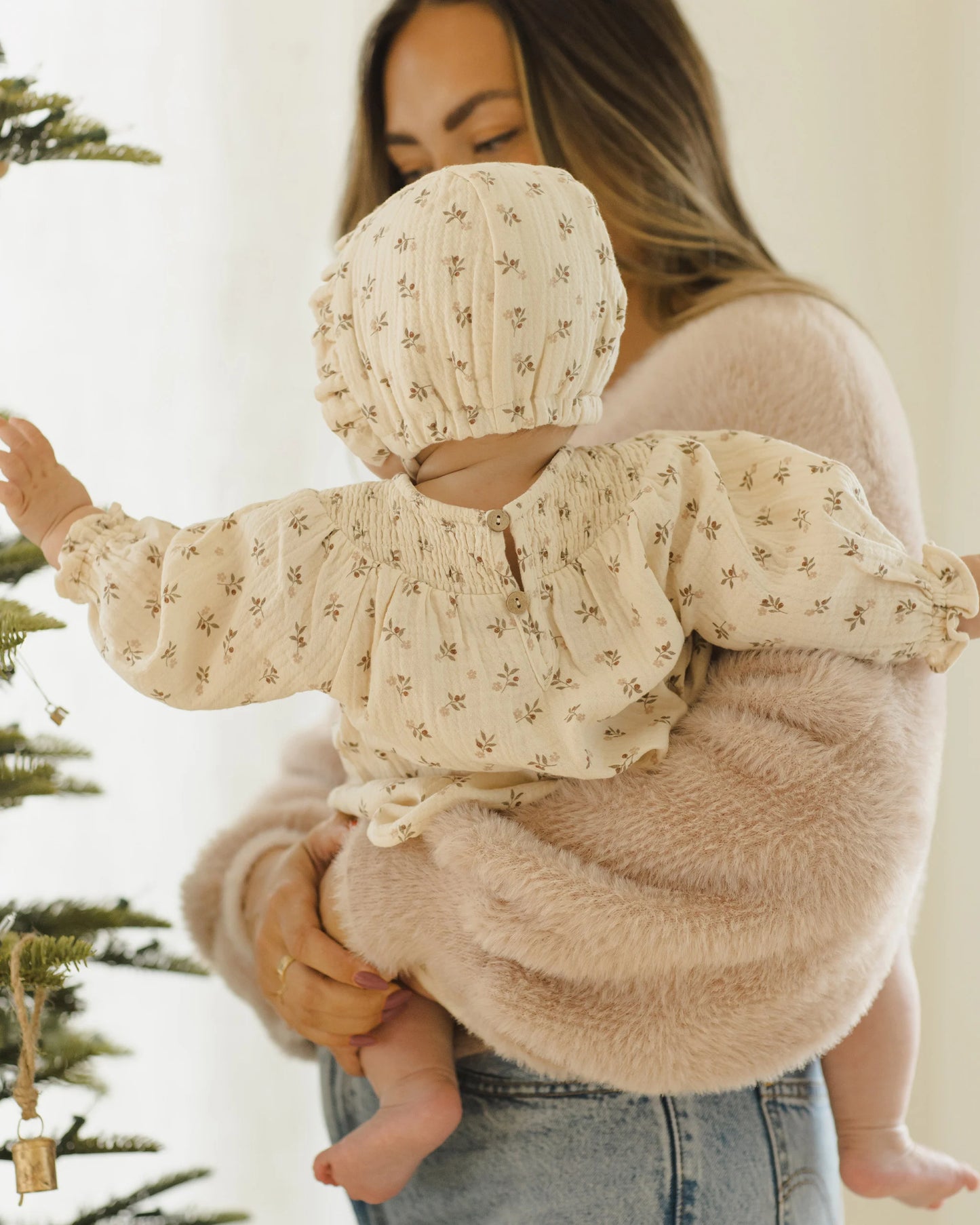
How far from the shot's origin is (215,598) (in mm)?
712

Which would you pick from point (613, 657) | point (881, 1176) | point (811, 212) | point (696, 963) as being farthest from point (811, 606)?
point (811, 212)

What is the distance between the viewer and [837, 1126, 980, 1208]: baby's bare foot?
0.89 m

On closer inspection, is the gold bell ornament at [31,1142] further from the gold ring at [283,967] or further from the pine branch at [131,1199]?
the gold ring at [283,967]

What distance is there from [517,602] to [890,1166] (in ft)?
1.87

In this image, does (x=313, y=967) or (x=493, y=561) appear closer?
(x=493, y=561)

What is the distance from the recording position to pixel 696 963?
0.68m

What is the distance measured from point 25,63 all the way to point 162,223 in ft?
0.81

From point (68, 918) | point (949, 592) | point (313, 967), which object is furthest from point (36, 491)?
point (949, 592)

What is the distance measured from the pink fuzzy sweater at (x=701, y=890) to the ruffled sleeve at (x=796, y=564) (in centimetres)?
3

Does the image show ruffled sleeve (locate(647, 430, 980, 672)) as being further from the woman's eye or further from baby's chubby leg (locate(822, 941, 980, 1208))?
the woman's eye

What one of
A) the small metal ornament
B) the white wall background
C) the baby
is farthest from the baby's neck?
the white wall background

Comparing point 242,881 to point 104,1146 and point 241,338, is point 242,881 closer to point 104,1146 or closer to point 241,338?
point 104,1146

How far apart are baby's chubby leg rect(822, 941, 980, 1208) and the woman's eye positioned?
2.66ft

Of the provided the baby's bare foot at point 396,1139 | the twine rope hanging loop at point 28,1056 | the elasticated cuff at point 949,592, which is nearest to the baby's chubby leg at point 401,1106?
the baby's bare foot at point 396,1139
